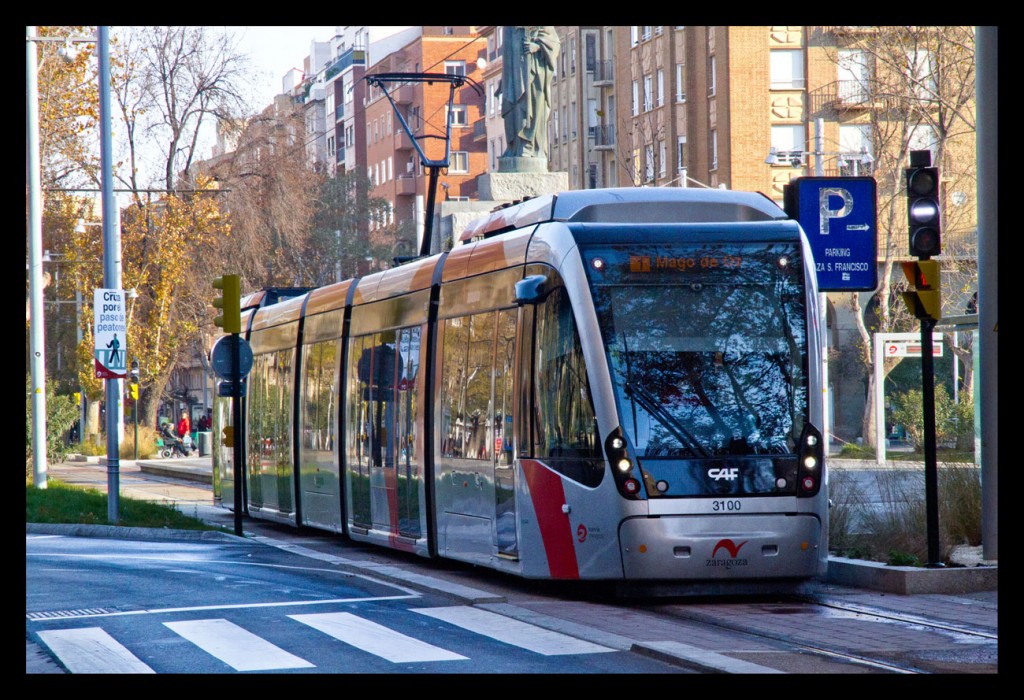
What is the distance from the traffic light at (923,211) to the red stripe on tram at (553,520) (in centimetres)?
335

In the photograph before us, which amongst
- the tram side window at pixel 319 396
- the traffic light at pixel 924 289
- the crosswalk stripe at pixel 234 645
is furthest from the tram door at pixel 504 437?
the tram side window at pixel 319 396

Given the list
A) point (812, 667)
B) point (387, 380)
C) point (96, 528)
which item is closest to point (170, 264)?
point (96, 528)

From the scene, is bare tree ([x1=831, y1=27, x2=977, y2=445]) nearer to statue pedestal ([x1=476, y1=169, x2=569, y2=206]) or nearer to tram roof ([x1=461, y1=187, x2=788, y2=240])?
statue pedestal ([x1=476, y1=169, x2=569, y2=206])

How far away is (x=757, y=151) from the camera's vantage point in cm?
5934

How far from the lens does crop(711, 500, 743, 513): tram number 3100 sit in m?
11.6

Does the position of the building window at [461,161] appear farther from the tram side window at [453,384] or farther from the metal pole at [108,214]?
the tram side window at [453,384]

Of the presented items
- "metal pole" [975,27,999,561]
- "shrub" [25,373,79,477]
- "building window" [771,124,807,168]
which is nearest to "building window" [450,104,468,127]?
"building window" [771,124,807,168]

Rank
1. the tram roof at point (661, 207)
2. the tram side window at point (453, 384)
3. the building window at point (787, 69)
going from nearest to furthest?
the tram roof at point (661, 207), the tram side window at point (453, 384), the building window at point (787, 69)

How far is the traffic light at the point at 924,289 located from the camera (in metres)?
12.5

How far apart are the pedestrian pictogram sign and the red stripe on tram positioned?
34.4 feet

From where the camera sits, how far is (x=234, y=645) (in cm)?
973

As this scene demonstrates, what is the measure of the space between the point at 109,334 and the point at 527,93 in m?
7.09

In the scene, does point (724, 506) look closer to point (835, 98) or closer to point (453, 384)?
point (453, 384)
